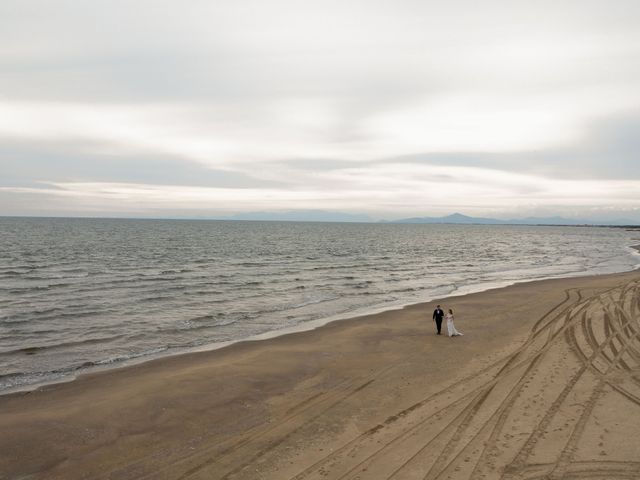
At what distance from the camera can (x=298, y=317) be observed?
26.1 meters

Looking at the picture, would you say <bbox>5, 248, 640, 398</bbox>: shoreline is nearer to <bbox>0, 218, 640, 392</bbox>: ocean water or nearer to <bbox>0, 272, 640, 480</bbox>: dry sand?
<bbox>0, 218, 640, 392</bbox>: ocean water

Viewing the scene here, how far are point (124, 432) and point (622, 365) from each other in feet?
49.2

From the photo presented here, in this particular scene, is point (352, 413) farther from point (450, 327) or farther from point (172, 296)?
point (172, 296)

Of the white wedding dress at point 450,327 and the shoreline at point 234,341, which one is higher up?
the white wedding dress at point 450,327

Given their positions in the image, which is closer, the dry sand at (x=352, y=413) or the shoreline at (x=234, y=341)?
the dry sand at (x=352, y=413)

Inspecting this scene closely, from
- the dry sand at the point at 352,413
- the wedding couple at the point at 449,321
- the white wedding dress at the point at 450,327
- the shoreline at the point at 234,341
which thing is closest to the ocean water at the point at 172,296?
the shoreline at the point at 234,341

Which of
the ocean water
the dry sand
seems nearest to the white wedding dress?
the dry sand

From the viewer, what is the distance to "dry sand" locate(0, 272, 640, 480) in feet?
30.2

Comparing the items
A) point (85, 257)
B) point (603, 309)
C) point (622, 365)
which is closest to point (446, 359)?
point (622, 365)

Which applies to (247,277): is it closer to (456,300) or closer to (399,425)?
(456,300)

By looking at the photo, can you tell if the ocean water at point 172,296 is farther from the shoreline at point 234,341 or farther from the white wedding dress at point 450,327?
the white wedding dress at point 450,327

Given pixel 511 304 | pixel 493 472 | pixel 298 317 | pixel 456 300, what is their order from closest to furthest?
pixel 493 472
pixel 298 317
pixel 511 304
pixel 456 300

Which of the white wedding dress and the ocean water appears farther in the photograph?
the white wedding dress

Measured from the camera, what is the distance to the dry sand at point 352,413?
9205mm
